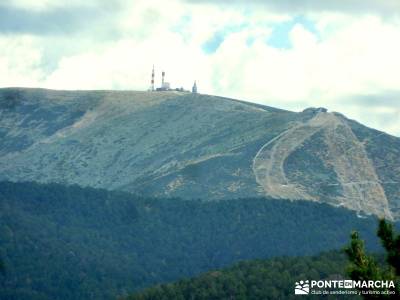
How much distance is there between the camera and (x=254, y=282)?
16000 cm

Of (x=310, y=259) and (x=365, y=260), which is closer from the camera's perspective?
(x=365, y=260)

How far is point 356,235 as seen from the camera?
143ft

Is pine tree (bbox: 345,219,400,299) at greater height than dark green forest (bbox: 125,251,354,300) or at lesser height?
greater

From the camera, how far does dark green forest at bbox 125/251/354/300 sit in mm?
153750

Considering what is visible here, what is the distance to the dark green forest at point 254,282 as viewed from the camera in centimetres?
15375

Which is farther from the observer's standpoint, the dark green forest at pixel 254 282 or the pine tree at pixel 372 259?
the dark green forest at pixel 254 282

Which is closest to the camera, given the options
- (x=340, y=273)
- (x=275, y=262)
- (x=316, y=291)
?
(x=316, y=291)

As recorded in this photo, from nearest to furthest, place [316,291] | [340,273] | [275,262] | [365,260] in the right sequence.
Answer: [365,260], [316,291], [340,273], [275,262]

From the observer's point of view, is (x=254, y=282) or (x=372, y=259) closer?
(x=372, y=259)

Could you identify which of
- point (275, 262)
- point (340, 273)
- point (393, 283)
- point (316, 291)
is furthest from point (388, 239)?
point (275, 262)

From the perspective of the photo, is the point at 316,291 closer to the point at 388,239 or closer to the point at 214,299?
the point at 214,299

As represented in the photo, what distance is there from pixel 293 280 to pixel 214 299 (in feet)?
37.0

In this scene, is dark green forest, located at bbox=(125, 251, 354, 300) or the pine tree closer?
the pine tree

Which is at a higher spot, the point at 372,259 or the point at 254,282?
the point at 372,259
